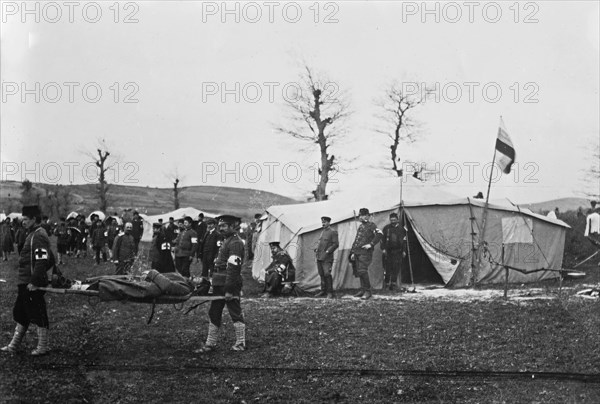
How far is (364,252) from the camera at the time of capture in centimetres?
1500

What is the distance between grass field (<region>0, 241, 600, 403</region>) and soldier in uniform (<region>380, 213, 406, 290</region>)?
297 cm

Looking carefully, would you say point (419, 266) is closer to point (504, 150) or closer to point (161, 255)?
point (504, 150)

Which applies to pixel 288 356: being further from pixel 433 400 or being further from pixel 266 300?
pixel 266 300

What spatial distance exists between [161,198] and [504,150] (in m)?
76.1

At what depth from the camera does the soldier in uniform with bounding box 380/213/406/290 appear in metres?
16.3

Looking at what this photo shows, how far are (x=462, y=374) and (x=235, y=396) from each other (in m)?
2.72

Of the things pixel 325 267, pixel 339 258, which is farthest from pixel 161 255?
pixel 339 258

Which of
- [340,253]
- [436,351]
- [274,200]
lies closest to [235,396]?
[436,351]

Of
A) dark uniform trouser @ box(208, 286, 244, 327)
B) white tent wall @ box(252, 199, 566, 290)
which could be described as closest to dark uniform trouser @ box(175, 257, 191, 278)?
white tent wall @ box(252, 199, 566, 290)

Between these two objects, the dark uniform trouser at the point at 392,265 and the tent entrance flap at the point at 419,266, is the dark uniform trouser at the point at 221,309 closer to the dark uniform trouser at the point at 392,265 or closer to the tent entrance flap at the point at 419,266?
the dark uniform trouser at the point at 392,265

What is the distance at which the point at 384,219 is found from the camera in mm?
17500

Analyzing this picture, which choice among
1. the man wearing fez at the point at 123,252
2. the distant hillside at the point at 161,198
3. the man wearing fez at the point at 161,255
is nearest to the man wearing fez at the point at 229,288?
the man wearing fez at the point at 161,255

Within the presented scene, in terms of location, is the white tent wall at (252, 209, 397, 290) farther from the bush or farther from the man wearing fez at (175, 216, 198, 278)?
the bush

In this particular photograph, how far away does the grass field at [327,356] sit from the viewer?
697 centimetres
